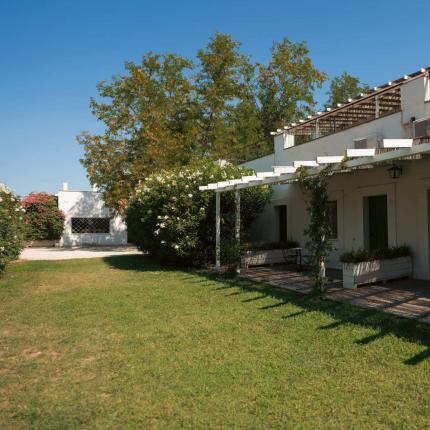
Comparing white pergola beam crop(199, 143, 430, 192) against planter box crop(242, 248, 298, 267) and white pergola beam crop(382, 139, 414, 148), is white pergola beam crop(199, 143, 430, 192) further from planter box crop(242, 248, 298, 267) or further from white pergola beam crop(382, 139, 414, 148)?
planter box crop(242, 248, 298, 267)

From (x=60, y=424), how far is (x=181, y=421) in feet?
3.50

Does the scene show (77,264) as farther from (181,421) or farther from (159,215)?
(181,421)

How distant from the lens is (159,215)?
13.0 m

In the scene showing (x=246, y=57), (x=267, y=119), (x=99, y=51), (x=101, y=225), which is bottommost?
(x=101, y=225)

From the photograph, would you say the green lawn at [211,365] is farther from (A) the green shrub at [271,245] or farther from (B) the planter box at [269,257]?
(A) the green shrub at [271,245]

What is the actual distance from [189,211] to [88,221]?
1865cm

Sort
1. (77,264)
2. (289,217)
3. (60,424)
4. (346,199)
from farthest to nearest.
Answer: (77,264) < (289,217) < (346,199) < (60,424)

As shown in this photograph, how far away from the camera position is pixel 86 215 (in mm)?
28781

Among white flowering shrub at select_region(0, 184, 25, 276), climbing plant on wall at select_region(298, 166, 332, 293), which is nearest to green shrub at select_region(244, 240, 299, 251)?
climbing plant on wall at select_region(298, 166, 332, 293)

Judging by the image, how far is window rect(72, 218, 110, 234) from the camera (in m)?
28.7

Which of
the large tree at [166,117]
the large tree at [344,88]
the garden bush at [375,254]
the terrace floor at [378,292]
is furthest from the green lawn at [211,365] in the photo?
the large tree at [344,88]

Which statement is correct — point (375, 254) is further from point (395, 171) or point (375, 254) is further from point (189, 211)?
point (189, 211)

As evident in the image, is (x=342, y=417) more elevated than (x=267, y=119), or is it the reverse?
(x=267, y=119)

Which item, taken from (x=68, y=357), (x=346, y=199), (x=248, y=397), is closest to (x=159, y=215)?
(x=346, y=199)
